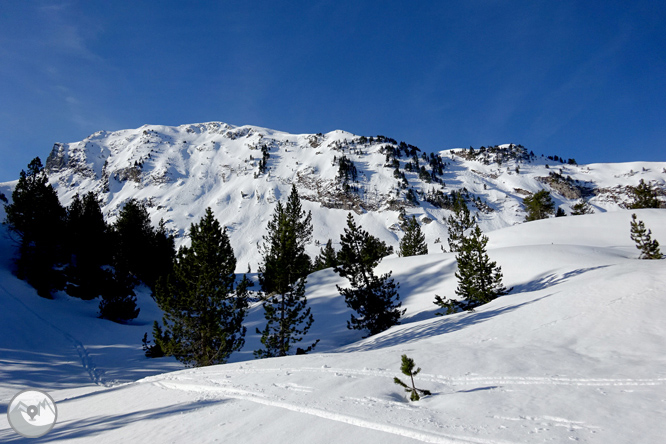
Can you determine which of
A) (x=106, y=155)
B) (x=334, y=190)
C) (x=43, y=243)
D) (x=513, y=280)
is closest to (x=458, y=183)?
(x=334, y=190)

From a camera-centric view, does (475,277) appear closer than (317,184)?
Yes

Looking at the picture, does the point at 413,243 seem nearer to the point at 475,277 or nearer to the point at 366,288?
the point at 366,288

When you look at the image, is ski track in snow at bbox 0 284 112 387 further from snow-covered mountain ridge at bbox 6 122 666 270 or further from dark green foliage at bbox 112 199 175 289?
snow-covered mountain ridge at bbox 6 122 666 270

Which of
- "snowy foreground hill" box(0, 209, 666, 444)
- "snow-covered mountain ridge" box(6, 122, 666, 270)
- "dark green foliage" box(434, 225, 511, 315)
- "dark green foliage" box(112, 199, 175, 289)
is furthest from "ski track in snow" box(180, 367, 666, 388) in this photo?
"snow-covered mountain ridge" box(6, 122, 666, 270)

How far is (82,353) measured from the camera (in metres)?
18.4

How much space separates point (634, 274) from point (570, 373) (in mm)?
11805

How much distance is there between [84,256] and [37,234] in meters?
4.89

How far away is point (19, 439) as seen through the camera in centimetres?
526

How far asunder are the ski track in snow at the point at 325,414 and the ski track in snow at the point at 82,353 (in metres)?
8.99

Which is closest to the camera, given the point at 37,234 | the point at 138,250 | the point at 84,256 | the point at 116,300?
the point at 37,234

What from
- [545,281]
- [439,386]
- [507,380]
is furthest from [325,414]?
[545,281]

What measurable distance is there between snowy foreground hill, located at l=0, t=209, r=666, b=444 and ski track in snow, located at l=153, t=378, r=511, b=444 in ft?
0.09

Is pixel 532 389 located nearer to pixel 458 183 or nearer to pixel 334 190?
pixel 334 190

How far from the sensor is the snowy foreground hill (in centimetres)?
409
